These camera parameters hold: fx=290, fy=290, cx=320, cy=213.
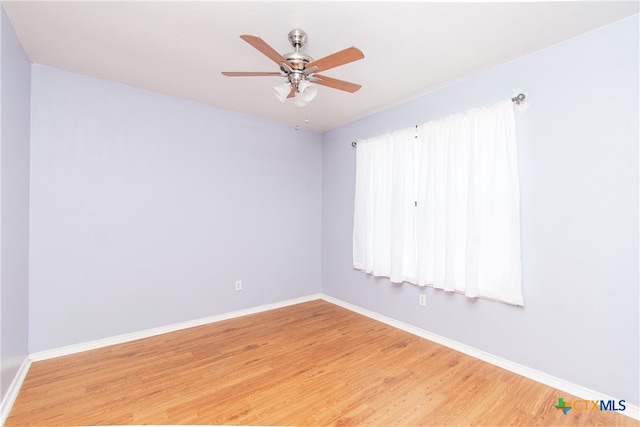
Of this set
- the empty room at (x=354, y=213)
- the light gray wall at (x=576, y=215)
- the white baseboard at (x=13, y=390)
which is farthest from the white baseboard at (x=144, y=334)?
the light gray wall at (x=576, y=215)

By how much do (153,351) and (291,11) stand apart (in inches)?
118

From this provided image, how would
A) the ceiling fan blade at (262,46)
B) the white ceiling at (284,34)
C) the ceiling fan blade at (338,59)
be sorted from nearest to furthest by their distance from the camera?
1. the ceiling fan blade at (262,46)
2. the ceiling fan blade at (338,59)
3. the white ceiling at (284,34)

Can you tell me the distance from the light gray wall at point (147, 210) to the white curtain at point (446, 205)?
4.12ft

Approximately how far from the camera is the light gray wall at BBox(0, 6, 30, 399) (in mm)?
1822

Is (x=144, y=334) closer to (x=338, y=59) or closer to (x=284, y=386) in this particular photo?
(x=284, y=386)

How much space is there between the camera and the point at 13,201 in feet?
6.67

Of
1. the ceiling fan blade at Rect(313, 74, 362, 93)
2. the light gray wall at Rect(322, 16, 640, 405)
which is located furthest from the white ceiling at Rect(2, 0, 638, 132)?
the ceiling fan blade at Rect(313, 74, 362, 93)

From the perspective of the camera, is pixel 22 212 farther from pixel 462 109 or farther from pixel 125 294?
pixel 462 109

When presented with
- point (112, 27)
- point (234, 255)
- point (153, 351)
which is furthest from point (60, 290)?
point (112, 27)

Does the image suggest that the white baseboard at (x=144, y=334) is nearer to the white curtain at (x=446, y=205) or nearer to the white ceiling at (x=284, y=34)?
the white curtain at (x=446, y=205)

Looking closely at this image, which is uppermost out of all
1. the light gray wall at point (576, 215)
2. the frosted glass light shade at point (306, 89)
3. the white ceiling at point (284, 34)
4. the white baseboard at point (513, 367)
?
the white ceiling at point (284, 34)

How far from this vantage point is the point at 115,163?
284 centimetres

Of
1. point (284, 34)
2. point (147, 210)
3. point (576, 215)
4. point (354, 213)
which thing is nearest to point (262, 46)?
point (284, 34)

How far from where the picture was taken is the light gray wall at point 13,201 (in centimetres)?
182
